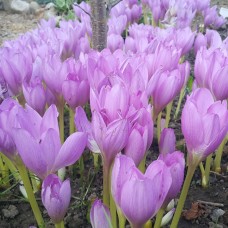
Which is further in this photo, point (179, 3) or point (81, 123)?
point (179, 3)

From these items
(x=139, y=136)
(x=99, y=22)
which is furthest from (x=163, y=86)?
(x=99, y=22)

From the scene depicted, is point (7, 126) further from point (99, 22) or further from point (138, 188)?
point (99, 22)

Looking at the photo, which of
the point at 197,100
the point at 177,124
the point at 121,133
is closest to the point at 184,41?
the point at 177,124

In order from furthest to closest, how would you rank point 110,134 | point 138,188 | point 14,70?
point 14,70 → point 110,134 → point 138,188

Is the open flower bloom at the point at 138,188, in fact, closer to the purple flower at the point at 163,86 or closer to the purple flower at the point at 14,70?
the purple flower at the point at 163,86

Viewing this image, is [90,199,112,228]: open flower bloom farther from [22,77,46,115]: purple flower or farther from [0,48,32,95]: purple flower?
[0,48,32,95]: purple flower

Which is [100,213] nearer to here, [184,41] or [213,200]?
[213,200]

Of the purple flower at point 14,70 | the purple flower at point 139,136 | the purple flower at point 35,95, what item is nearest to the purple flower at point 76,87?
the purple flower at point 35,95
